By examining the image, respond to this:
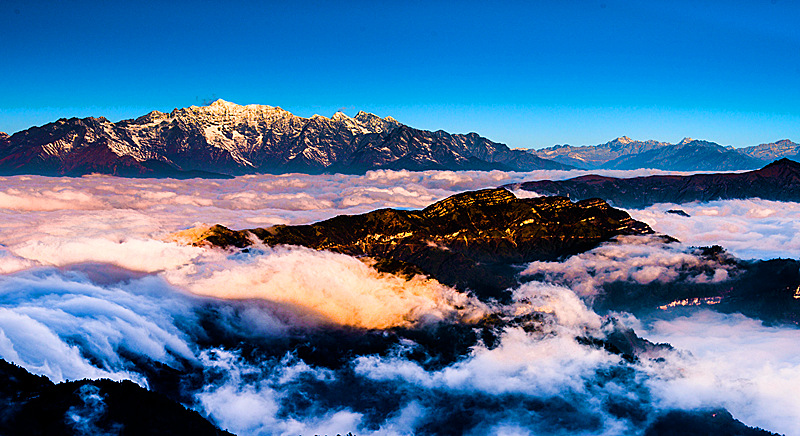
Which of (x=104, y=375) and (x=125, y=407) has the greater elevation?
(x=125, y=407)

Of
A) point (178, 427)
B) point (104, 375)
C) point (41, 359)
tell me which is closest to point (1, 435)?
point (178, 427)

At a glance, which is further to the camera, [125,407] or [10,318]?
[10,318]

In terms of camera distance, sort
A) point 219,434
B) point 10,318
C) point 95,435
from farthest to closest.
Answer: point 10,318 < point 219,434 < point 95,435

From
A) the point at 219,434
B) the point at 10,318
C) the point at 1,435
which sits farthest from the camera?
the point at 10,318

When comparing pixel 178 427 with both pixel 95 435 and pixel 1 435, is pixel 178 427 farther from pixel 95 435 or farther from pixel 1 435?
pixel 1 435

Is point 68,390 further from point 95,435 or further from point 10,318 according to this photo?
point 10,318

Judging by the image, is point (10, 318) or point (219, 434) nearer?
point (219, 434)

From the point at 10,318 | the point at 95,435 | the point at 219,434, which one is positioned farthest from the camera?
the point at 10,318

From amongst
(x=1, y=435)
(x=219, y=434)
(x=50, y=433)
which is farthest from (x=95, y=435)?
(x=219, y=434)

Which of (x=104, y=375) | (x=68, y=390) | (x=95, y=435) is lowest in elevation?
(x=104, y=375)
